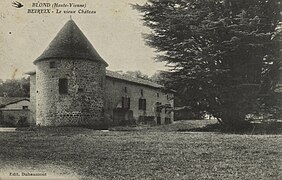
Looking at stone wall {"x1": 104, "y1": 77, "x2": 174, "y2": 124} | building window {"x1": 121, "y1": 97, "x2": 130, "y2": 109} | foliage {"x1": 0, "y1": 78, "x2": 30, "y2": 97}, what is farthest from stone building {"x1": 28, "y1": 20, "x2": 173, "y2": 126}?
foliage {"x1": 0, "y1": 78, "x2": 30, "y2": 97}

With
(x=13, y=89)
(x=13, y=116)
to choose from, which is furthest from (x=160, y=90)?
(x=13, y=89)

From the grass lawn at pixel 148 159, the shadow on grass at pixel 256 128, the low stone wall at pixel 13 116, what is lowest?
the grass lawn at pixel 148 159

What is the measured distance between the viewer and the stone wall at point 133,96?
84.4 feet

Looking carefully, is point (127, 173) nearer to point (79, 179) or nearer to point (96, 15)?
Result: point (79, 179)

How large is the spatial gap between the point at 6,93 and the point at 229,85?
145 feet

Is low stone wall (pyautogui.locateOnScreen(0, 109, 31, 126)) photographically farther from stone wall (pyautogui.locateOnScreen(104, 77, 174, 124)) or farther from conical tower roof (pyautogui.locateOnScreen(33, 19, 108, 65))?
conical tower roof (pyautogui.locateOnScreen(33, 19, 108, 65))

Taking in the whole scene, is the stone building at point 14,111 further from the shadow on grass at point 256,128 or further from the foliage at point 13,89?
the shadow on grass at point 256,128

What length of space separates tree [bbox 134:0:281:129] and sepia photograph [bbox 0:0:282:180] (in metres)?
0.04

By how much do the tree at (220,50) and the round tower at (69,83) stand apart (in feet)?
19.1

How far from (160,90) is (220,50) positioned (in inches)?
158

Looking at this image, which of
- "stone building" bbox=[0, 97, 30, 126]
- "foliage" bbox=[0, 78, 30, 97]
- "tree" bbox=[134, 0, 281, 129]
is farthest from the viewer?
"foliage" bbox=[0, 78, 30, 97]

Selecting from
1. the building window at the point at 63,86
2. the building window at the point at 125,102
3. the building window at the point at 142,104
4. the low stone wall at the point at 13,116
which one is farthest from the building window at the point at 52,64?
the low stone wall at the point at 13,116

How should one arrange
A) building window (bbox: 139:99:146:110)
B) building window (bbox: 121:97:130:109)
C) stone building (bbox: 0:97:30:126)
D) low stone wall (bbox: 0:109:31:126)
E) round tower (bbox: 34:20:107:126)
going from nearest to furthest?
1. round tower (bbox: 34:20:107:126)
2. building window (bbox: 121:97:130:109)
3. building window (bbox: 139:99:146:110)
4. stone building (bbox: 0:97:30:126)
5. low stone wall (bbox: 0:109:31:126)

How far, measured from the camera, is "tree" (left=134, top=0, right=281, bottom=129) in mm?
15523
